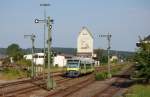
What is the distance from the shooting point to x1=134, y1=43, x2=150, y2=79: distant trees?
44.6 m

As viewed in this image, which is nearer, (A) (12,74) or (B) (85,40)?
(A) (12,74)

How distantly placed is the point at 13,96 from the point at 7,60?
7370cm

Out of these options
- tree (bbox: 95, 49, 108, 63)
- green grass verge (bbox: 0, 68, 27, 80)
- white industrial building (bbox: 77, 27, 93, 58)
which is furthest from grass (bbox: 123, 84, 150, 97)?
tree (bbox: 95, 49, 108, 63)

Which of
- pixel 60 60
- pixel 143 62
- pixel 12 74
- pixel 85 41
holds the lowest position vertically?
pixel 12 74

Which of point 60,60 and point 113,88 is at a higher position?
point 60,60

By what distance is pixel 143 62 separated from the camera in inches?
1762

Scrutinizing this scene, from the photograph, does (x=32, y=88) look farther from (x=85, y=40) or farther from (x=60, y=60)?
(x=85, y=40)

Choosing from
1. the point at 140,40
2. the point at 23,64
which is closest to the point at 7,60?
the point at 23,64

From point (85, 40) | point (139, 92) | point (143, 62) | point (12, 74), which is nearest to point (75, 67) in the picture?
point (12, 74)

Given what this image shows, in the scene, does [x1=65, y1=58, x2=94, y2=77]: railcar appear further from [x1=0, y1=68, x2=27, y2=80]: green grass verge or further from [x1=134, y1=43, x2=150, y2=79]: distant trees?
[x1=134, y1=43, x2=150, y2=79]: distant trees

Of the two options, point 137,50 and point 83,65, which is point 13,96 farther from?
point 83,65

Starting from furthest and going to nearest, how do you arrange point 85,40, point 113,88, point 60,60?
point 85,40 → point 60,60 → point 113,88

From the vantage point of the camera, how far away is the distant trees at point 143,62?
44.6 meters

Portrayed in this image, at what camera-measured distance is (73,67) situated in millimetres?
69312
